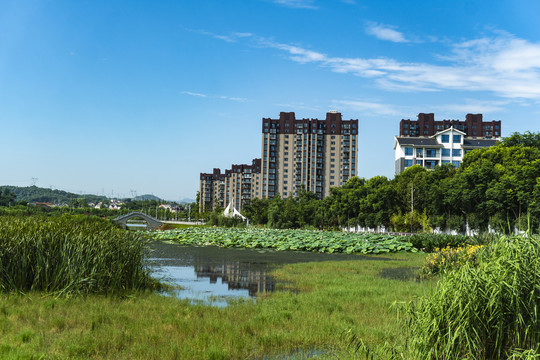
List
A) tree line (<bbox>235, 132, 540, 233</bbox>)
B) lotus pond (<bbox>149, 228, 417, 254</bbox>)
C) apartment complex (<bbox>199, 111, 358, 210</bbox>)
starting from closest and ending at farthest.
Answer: lotus pond (<bbox>149, 228, 417, 254</bbox>)
tree line (<bbox>235, 132, 540, 233</bbox>)
apartment complex (<bbox>199, 111, 358, 210</bbox>)

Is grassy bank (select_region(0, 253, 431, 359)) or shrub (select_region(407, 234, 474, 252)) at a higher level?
shrub (select_region(407, 234, 474, 252))

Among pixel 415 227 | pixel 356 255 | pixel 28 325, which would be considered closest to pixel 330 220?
pixel 415 227

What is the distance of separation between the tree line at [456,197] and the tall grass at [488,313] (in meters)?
22.8

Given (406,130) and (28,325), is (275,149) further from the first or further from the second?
(28,325)

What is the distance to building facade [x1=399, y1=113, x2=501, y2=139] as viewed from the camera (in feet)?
356

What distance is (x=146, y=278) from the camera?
11586mm

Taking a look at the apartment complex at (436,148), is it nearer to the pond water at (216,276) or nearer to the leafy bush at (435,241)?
the leafy bush at (435,241)

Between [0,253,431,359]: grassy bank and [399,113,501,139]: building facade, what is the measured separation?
10564 cm

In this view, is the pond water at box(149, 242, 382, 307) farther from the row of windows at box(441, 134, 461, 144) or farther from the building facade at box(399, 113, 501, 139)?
the building facade at box(399, 113, 501, 139)

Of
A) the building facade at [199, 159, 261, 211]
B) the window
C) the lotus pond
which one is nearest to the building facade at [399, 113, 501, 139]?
Result: the window

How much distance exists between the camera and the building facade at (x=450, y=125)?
108 meters

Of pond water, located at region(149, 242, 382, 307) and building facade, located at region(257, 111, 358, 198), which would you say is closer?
pond water, located at region(149, 242, 382, 307)

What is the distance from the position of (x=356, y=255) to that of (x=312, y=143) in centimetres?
9766

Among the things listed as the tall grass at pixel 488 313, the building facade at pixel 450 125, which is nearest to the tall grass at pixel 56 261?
the tall grass at pixel 488 313
